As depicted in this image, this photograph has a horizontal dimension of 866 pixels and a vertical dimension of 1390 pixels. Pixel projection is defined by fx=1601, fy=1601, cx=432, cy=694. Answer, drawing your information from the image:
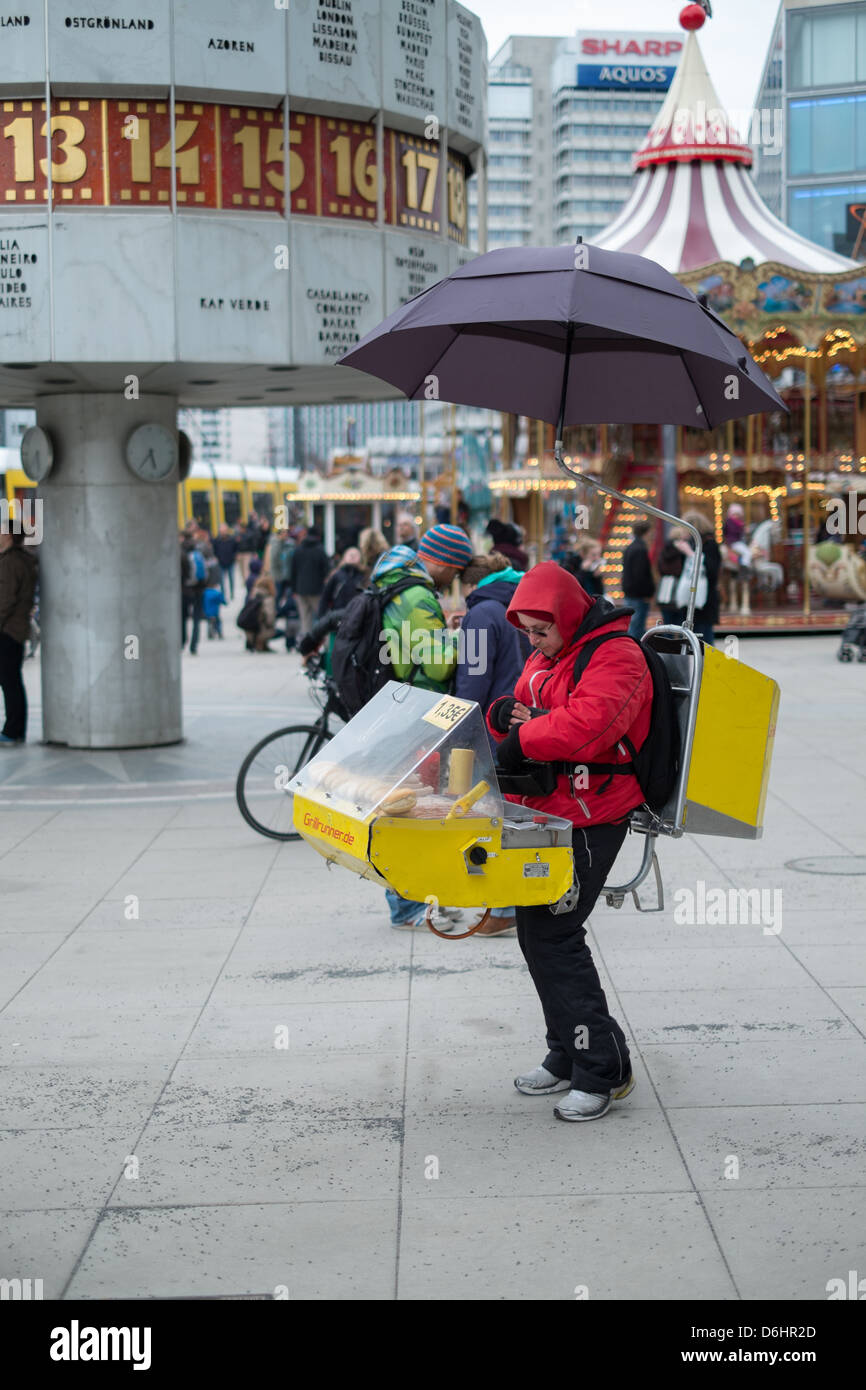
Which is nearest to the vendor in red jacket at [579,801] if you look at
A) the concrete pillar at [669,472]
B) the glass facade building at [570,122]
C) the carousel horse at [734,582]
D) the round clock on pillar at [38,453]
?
the round clock on pillar at [38,453]

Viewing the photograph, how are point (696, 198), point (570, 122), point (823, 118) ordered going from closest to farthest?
point (696, 198), point (823, 118), point (570, 122)

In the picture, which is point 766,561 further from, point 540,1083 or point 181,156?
point 540,1083

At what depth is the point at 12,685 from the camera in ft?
44.2

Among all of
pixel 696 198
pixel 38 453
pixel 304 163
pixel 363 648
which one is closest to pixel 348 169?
pixel 304 163

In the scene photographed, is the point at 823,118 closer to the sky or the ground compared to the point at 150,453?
closer to the sky

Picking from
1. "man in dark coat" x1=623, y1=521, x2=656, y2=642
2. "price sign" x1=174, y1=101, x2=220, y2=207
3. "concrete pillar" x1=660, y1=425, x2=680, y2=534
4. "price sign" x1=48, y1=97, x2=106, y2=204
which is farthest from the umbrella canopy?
"concrete pillar" x1=660, y1=425, x2=680, y2=534

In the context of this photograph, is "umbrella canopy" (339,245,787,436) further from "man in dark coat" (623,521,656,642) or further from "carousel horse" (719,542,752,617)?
"carousel horse" (719,542,752,617)

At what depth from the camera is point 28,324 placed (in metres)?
11.1

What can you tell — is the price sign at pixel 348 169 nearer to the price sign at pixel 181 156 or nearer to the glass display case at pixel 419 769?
the price sign at pixel 181 156

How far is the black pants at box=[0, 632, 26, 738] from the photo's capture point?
1329cm

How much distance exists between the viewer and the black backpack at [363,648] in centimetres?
766

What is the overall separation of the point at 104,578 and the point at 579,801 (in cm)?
844

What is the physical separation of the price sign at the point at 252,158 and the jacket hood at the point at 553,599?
7380 millimetres

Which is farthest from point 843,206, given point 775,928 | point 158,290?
point 775,928
